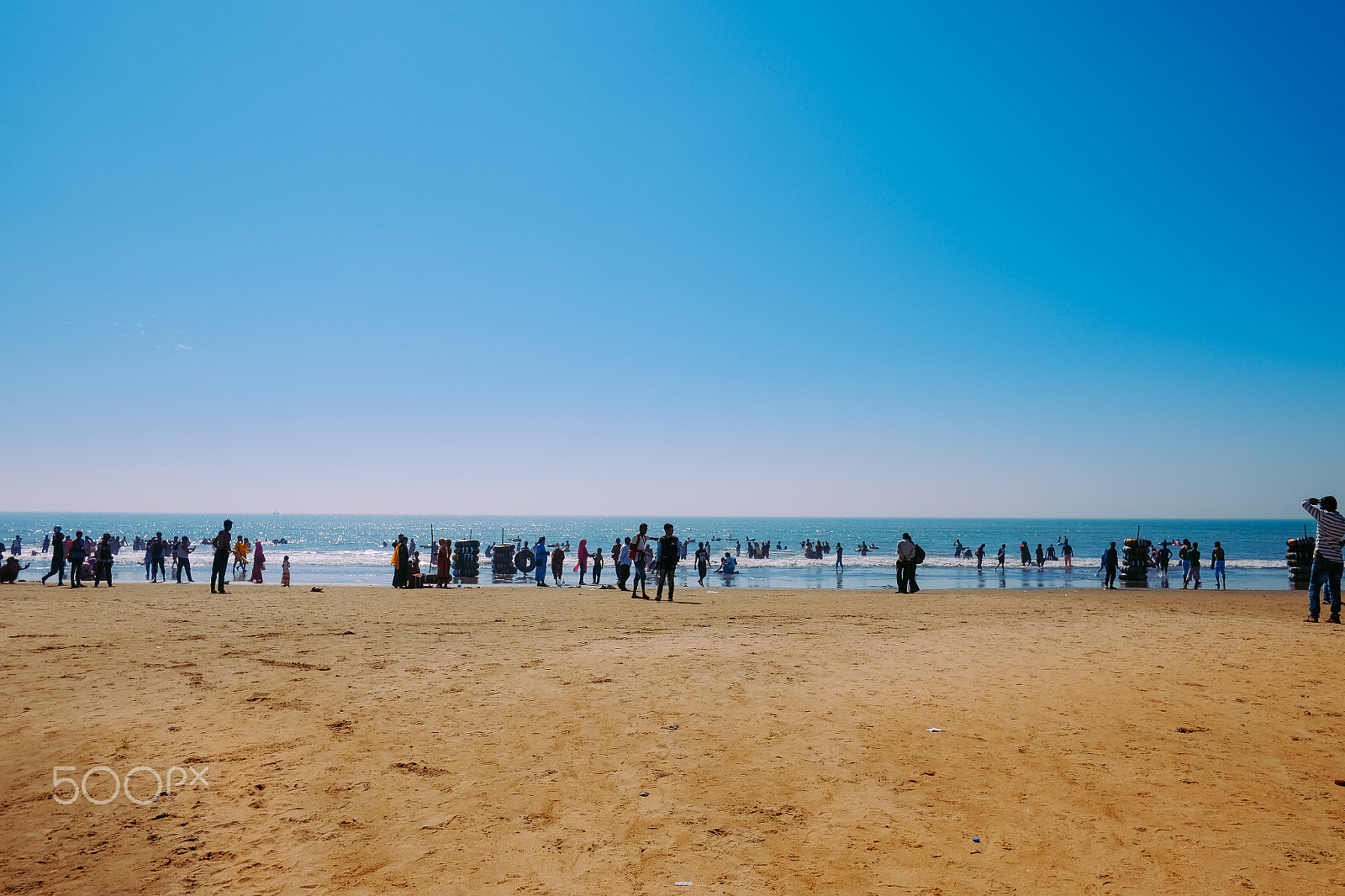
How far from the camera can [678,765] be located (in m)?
6.14

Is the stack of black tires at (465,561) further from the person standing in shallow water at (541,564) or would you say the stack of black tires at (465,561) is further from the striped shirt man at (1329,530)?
the striped shirt man at (1329,530)

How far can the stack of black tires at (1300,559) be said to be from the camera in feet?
73.9

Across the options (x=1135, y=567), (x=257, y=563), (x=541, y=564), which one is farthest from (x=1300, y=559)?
(x=257, y=563)

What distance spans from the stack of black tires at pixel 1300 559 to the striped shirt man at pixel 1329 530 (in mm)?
11869

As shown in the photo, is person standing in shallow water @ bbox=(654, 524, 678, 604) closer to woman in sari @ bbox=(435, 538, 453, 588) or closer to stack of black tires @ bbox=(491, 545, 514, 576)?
woman in sari @ bbox=(435, 538, 453, 588)

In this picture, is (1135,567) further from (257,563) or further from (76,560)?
(76,560)

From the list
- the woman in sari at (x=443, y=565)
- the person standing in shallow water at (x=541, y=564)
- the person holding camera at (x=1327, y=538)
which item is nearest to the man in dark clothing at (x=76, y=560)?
the woman in sari at (x=443, y=565)

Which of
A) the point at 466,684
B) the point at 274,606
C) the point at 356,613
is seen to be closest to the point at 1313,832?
the point at 466,684

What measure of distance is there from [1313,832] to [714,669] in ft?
21.3

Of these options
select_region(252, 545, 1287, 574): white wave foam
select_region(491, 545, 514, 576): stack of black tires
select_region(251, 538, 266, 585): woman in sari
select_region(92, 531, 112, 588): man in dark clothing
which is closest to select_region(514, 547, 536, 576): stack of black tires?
select_region(491, 545, 514, 576): stack of black tires

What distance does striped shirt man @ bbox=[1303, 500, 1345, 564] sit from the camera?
1248 cm

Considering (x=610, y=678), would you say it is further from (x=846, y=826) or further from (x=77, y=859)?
(x=77, y=859)

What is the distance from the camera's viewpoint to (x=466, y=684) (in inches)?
353

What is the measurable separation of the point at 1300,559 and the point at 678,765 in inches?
1115
